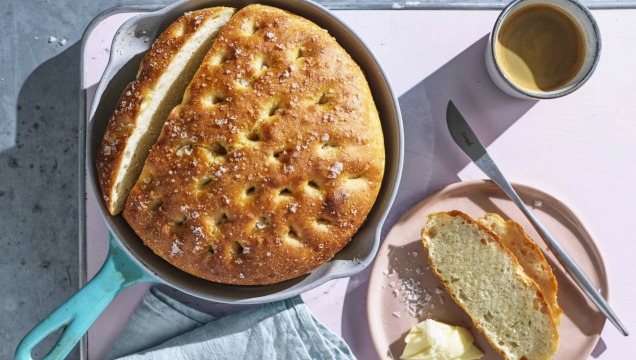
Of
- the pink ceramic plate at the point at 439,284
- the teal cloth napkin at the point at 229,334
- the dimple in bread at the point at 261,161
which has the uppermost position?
the dimple in bread at the point at 261,161

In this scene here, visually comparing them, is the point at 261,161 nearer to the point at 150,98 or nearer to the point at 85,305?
the point at 150,98

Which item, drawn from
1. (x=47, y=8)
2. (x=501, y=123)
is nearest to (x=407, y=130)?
(x=501, y=123)

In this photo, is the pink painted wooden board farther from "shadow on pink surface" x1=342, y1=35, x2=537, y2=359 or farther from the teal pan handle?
the teal pan handle

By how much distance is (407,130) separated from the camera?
5.32ft

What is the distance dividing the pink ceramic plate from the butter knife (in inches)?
1.4

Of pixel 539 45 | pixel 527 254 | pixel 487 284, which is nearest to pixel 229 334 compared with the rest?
pixel 487 284

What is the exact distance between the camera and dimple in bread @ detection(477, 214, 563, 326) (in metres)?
1.56

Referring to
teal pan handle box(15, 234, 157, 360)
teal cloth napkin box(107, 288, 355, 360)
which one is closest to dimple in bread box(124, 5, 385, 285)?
teal pan handle box(15, 234, 157, 360)

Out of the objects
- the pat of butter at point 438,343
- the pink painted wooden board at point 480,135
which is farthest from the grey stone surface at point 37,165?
the pat of butter at point 438,343

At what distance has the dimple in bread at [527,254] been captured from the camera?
1562 mm

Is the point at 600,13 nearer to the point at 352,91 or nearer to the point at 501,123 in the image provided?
the point at 501,123

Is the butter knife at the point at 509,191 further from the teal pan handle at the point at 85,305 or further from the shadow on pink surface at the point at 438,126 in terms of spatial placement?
the teal pan handle at the point at 85,305

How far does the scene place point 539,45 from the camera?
1.59 m

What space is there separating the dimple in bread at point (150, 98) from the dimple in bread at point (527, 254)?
755mm
